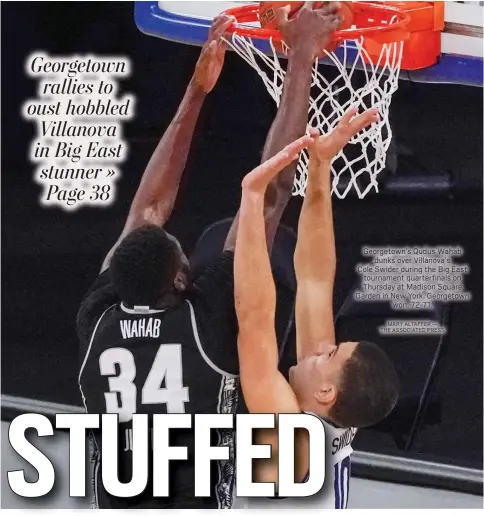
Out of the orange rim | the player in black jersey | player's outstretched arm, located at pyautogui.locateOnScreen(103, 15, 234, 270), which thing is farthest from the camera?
player's outstretched arm, located at pyautogui.locateOnScreen(103, 15, 234, 270)

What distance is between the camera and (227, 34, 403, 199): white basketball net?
2.67 metres

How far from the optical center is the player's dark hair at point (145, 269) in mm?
2637

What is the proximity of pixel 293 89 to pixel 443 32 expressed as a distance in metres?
0.43

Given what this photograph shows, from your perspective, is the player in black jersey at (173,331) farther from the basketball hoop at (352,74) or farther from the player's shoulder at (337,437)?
the player's shoulder at (337,437)

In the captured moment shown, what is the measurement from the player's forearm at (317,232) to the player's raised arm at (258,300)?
13 cm

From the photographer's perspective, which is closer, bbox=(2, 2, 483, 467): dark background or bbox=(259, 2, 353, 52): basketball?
bbox=(259, 2, 353, 52): basketball

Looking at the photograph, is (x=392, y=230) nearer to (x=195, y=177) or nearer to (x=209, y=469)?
(x=195, y=177)

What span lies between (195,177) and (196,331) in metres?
0.47

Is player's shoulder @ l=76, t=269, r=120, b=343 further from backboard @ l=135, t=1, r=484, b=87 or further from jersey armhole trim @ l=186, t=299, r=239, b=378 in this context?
backboard @ l=135, t=1, r=484, b=87

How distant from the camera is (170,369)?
269 centimetres

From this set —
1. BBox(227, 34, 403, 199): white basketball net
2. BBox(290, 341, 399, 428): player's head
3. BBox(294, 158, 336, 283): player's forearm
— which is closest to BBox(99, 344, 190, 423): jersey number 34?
BBox(290, 341, 399, 428): player's head

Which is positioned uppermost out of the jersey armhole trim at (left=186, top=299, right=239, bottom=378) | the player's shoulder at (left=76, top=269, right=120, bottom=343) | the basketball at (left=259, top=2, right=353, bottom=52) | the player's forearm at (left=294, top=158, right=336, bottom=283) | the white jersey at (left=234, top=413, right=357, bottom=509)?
the basketball at (left=259, top=2, right=353, bottom=52)

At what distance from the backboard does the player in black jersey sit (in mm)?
72

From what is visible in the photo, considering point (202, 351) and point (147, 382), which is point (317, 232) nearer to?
point (202, 351)
